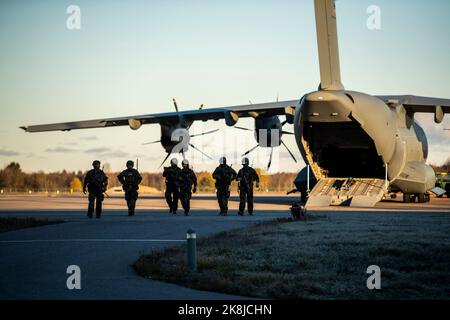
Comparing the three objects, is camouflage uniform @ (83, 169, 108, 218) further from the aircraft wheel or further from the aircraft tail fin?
the aircraft wheel

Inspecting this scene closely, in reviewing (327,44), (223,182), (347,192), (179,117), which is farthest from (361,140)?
(179,117)

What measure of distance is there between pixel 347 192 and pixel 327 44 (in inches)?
285

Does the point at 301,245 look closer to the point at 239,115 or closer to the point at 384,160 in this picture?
the point at 384,160

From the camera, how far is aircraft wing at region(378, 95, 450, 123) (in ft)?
85.6

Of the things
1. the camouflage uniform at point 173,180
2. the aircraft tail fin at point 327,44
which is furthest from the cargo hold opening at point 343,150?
the camouflage uniform at point 173,180

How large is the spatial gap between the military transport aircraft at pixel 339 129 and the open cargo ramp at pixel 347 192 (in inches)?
1.5

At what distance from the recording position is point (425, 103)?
26438 millimetres

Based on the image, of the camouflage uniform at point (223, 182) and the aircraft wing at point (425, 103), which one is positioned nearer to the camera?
the camouflage uniform at point (223, 182)

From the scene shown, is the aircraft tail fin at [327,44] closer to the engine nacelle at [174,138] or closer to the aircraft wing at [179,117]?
the aircraft wing at [179,117]

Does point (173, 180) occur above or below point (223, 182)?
above

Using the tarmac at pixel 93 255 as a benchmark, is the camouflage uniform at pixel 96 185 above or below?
above

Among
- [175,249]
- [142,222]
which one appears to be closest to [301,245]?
[175,249]

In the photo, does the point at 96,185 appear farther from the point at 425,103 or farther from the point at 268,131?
the point at 425,103

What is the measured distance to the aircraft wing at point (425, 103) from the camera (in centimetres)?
2608
